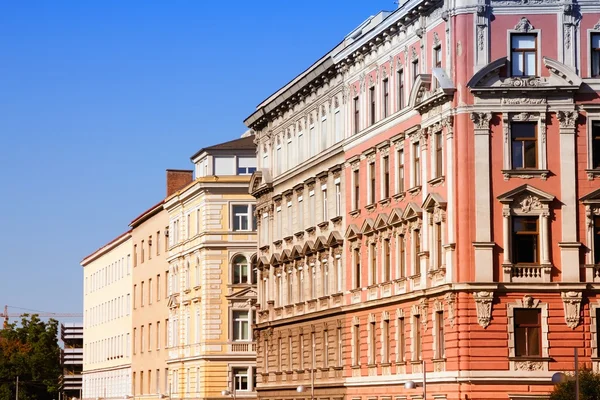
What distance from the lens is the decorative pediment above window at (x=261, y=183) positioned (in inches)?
3649

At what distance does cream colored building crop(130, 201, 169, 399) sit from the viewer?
123 metres

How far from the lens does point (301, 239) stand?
281ft

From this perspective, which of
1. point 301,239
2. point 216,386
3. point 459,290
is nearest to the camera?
point 459,290

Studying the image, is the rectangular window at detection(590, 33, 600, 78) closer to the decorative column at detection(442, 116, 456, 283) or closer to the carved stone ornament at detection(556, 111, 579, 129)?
the carved stone ornament at detection(556, 111, 579, 129)

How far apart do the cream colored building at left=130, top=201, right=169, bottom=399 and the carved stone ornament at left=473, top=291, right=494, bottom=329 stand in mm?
62552

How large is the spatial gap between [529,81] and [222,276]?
162ft

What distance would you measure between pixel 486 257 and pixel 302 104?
27539 mm

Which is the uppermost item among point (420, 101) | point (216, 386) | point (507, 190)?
point (420, 101)

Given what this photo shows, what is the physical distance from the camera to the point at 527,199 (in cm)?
6191

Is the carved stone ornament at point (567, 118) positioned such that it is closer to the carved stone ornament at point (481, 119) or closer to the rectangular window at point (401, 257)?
the carved stone ornament at point (481, 119)

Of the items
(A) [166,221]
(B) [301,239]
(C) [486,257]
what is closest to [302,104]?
(B) [301,239]

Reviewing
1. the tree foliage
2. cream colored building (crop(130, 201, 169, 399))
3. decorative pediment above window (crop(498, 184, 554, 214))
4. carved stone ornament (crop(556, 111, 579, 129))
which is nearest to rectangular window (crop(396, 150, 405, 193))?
decorative pediment above window (crop(498, 184, 554, 214))

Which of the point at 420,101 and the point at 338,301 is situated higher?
the point at 420,101

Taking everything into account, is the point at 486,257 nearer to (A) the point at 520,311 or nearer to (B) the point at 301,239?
(A) the point at 520,311
